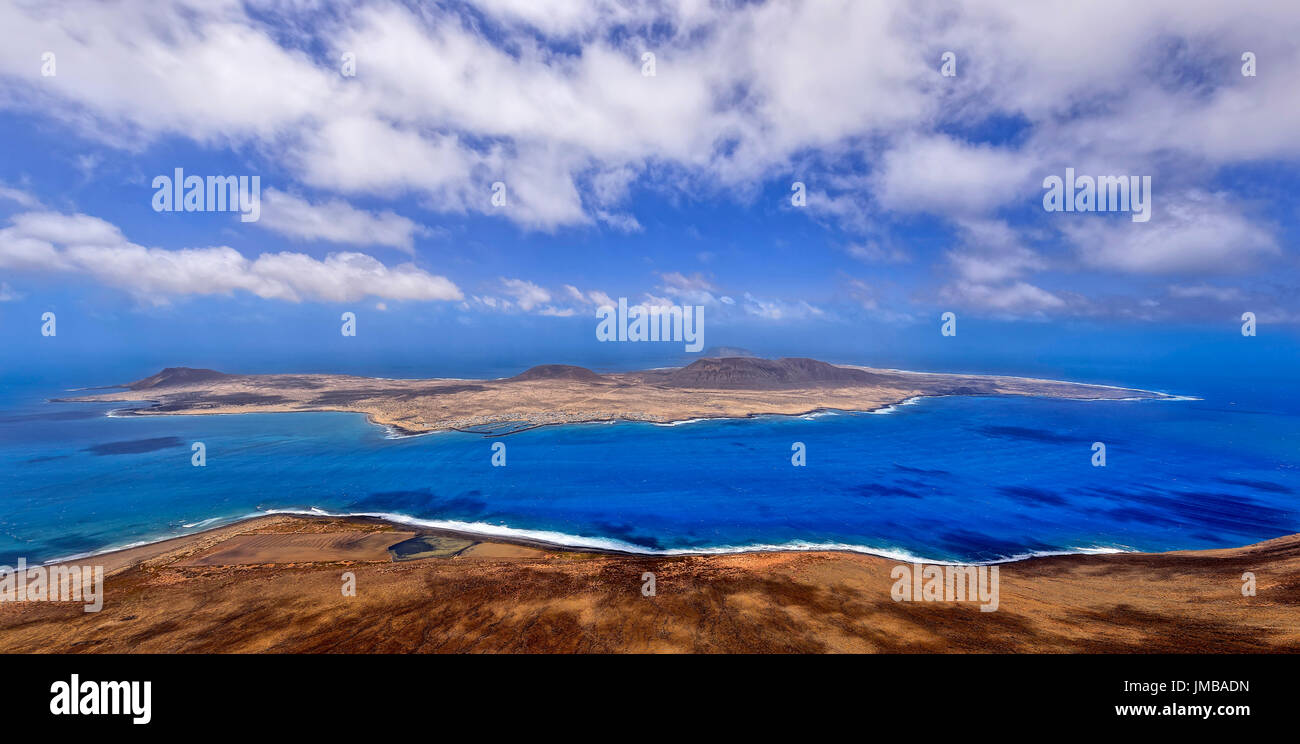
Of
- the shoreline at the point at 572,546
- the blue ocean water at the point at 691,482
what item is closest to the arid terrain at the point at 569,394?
the blue ocean water at the point at 691,482

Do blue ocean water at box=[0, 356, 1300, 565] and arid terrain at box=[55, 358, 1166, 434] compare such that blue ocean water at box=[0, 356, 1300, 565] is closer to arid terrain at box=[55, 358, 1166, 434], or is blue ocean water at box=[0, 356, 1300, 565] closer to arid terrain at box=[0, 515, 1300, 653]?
arid terrain at box=[0, 515, 1300, 653]

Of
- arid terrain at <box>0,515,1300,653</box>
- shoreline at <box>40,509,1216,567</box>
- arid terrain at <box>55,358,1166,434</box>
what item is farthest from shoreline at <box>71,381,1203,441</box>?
arid terrain at <box>0,515,1300,653</box>

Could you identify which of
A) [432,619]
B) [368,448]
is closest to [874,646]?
[432,619]

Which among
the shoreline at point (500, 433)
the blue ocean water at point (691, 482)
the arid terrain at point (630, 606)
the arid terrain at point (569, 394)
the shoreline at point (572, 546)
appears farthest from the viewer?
the arid terrain at point (569, 394)

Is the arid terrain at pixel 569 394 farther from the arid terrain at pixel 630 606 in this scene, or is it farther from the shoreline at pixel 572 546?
the arid terrain at pixel 630 606

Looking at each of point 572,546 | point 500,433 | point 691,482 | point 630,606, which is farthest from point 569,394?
point 630,606

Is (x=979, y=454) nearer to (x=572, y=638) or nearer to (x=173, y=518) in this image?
(x=572, y=638)
